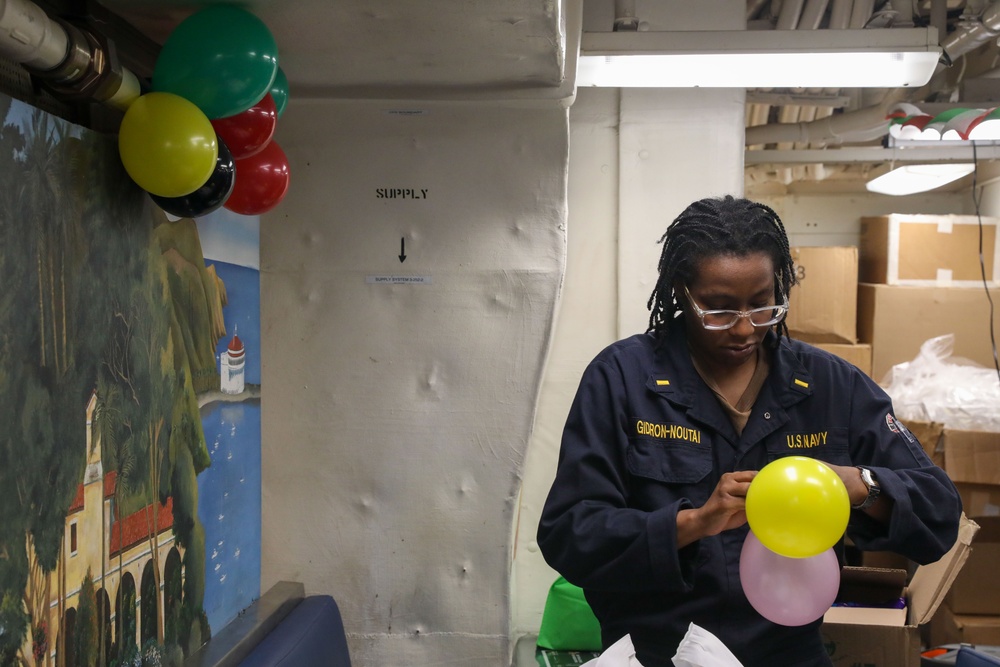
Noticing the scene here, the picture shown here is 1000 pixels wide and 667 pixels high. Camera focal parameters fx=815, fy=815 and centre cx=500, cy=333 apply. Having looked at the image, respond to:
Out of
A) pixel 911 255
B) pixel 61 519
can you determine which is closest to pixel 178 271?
pixel 61 519

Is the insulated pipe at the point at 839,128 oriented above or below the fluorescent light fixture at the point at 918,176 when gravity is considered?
above

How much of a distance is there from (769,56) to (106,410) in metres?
1.94

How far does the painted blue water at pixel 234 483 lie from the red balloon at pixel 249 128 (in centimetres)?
47

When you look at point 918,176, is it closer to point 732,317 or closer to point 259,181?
point 732,317

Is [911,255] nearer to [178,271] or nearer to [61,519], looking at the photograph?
[178,271]

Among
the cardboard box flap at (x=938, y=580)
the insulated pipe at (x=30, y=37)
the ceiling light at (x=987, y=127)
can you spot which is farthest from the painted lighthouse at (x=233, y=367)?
the ceiling light at (x=987, y=127)

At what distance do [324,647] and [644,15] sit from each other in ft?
8.08

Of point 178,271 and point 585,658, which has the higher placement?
point 178,271

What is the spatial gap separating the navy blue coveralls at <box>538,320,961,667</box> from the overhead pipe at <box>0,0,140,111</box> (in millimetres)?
1052

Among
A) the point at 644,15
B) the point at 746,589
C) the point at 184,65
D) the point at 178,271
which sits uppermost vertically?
the point at 644,15

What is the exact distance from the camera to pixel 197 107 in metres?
1.48

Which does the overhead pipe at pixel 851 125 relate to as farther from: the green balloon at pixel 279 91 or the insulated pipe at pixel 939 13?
the green balloon at pixel 279 91

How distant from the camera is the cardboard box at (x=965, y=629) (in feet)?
11.8

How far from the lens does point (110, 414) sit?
1553 millimetres
